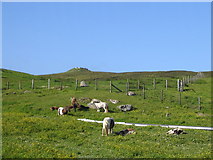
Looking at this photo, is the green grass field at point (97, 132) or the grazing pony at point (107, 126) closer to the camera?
the green grass field at point (97, 132)

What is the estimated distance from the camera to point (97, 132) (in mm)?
33531

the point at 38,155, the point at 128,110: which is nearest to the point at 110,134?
the point at 38,155

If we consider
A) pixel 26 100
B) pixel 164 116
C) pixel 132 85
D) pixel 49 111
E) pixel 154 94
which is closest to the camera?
pixel 164 116

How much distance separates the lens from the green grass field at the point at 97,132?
878 inches

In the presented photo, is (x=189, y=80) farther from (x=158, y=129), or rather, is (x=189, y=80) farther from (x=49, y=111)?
(x=158, y=129)

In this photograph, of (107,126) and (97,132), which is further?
(97,132)

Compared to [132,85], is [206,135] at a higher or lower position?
lower

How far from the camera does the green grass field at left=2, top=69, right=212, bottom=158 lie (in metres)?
22.3

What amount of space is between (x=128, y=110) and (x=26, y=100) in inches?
810

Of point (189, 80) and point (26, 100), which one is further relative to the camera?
point (189, 80)

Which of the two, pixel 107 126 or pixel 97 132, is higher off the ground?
pixel 107 126

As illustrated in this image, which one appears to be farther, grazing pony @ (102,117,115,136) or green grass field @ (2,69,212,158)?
grazing pony @ (102,117,115,136)

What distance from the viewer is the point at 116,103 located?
198ft

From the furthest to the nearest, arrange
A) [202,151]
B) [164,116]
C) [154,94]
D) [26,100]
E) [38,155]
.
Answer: [154,94] < [26,100] < [164,116] < [202,151] < [38,155]
